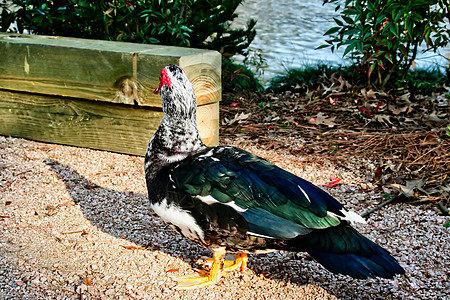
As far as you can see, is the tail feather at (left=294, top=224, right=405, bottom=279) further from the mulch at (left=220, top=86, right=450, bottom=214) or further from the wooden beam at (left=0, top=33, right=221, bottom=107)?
the wooden beam at (left=0, top=33, right=221, bottom=107)

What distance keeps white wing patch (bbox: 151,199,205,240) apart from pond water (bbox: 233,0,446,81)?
414 centimetres

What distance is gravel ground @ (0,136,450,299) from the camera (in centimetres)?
239

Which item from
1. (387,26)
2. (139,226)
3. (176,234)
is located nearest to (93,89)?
(139,226)

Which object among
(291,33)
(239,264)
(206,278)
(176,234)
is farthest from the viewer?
(291,33)

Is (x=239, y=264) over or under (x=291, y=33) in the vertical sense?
under

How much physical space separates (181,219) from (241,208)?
0.30m

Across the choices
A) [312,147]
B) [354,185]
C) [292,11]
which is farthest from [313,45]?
[354,185]

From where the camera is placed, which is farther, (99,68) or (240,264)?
(99,68)

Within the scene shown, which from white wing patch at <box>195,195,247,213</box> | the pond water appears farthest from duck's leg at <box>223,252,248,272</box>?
the pond water

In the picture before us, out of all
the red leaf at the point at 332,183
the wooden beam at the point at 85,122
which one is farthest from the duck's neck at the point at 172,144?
the red leaf at the point at 332,183

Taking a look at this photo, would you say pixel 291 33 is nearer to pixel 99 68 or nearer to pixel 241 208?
pixel 99 68

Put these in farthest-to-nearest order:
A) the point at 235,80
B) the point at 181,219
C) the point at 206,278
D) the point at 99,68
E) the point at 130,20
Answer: the point at 235,80 < the point at 130,20 < the point at 99,68 < the point at 206,278 < the point at 181,219

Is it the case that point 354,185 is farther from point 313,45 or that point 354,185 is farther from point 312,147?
point 313,45

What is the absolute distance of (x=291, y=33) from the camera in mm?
9086
